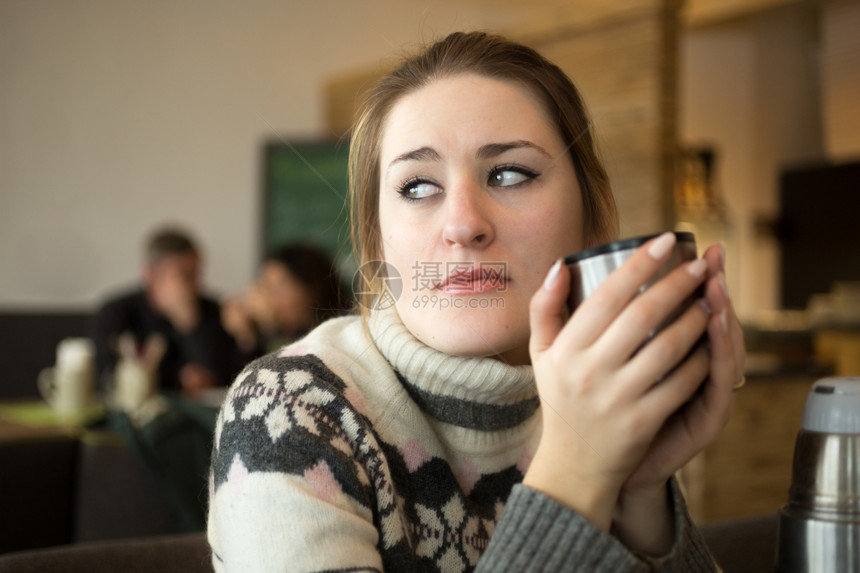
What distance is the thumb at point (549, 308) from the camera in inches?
19.8

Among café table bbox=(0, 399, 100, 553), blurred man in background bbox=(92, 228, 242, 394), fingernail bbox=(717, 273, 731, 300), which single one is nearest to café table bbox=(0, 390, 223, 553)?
café table bbox=(0, 399, 100, 553)

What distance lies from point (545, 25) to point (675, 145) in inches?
31.1

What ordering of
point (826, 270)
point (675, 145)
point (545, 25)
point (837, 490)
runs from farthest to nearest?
point (826, 270) < point (545, 25) < point (675, 145) < point (837, 490)

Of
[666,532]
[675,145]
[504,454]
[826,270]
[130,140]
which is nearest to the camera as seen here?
[666,532]

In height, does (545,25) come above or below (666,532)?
above

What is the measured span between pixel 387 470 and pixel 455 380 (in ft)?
0.33

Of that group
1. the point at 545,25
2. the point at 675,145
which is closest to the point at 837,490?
the point at 675,145

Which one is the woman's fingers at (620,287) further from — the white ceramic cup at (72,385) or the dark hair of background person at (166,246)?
the dark hair of background person at (166,246)

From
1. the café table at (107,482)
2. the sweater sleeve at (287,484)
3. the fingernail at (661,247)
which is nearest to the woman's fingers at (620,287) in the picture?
the fingernail at (661,247)

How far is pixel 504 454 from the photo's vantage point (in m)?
0.77

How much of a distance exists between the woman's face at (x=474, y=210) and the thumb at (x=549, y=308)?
0.14 m

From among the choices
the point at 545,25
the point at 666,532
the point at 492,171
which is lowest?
the point at 666,532

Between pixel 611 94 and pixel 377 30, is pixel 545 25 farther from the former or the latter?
pixel 377 30

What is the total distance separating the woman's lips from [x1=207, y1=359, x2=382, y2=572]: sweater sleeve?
13 centimetres
